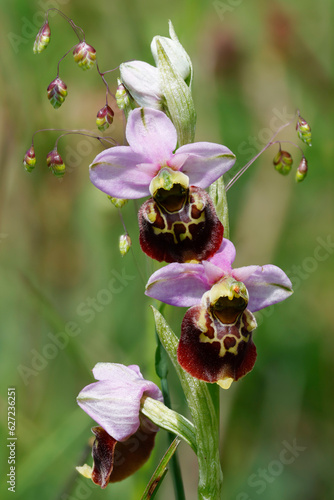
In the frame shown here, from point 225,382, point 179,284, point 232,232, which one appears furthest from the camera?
point 232,232

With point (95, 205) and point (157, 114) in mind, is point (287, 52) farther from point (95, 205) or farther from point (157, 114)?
point (157, 114)

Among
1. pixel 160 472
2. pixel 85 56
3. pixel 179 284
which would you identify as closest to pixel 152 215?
pixel 179 284

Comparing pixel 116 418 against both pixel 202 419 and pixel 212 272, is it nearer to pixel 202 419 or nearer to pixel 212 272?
pixel 202 419

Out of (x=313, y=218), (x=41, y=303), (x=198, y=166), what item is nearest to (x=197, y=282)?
(x=198, y=166)

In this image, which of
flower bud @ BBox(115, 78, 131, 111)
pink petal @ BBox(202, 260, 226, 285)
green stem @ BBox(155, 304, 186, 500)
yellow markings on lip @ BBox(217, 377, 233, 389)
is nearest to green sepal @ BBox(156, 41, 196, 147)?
flower bud @ BBox(115, 78, 131, 111)

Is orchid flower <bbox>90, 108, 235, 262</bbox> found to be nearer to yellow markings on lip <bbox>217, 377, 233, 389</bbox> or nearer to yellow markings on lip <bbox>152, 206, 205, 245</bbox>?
yellow markings on lip <bbox>152, 206, 205, 245</bbox>

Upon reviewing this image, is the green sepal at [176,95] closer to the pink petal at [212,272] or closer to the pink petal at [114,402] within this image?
the pink petal at [212,272]
